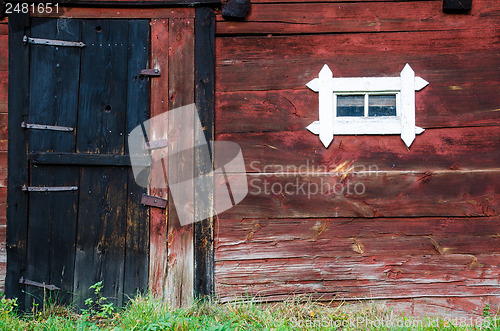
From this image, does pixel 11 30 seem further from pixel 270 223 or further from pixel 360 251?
pixel 360 251

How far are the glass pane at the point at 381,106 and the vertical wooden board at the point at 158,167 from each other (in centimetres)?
168

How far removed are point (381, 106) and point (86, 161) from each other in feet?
8.06

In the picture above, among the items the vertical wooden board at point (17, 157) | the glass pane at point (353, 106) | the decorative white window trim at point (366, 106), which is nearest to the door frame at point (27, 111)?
the vertical wooden board at point (17, 157)

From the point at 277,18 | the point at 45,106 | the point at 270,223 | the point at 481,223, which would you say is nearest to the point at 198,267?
the point at 270,223

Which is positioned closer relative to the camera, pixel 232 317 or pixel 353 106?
pixel 232 317

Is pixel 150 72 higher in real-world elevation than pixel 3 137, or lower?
higher

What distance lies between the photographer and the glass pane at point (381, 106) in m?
2.82

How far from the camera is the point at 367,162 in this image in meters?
2.80

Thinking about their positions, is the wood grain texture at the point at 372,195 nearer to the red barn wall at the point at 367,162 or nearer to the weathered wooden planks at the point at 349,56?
the red barn wall at the point at 367,162

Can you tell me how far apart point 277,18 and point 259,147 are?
3.56 ft

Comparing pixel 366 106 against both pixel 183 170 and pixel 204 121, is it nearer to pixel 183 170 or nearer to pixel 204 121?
pixel 204 121

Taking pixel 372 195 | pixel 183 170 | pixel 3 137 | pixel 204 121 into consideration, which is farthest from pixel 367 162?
pixel 3 137

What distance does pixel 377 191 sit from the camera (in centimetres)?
279

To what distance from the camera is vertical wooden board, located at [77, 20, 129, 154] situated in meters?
2.82
